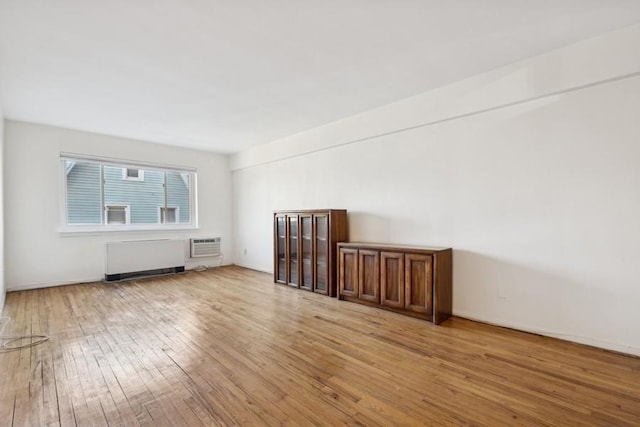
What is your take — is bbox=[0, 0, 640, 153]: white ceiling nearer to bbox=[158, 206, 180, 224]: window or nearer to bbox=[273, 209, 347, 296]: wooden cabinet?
bbox=[273, 209, 347, 296]: wooden cabinet

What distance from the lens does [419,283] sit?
3.48 m

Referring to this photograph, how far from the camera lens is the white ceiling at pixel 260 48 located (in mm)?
2264

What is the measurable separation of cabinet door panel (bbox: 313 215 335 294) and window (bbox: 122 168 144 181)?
3.85 metres

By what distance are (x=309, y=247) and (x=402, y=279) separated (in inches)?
71.2

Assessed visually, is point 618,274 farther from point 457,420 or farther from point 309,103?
point 309,103

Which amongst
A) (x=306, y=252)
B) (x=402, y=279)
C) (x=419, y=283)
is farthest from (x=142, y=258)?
(x=419, y=283)

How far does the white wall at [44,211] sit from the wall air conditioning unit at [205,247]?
1025 mm

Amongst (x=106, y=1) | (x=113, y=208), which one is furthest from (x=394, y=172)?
(x=113, y=208)

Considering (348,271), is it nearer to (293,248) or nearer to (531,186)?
(293,248)

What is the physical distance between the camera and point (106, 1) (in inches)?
83.6

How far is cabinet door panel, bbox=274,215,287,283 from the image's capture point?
5.47 meters

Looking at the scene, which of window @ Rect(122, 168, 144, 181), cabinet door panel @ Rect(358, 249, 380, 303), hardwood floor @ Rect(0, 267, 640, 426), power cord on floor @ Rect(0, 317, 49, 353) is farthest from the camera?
window @ Rect(122, 168, 144, 181)

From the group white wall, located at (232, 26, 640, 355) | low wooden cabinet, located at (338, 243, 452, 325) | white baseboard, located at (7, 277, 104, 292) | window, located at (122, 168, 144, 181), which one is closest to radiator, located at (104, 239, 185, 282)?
white baseboard, located at (7, 277, 104, 292)

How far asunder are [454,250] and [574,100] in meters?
1.85
